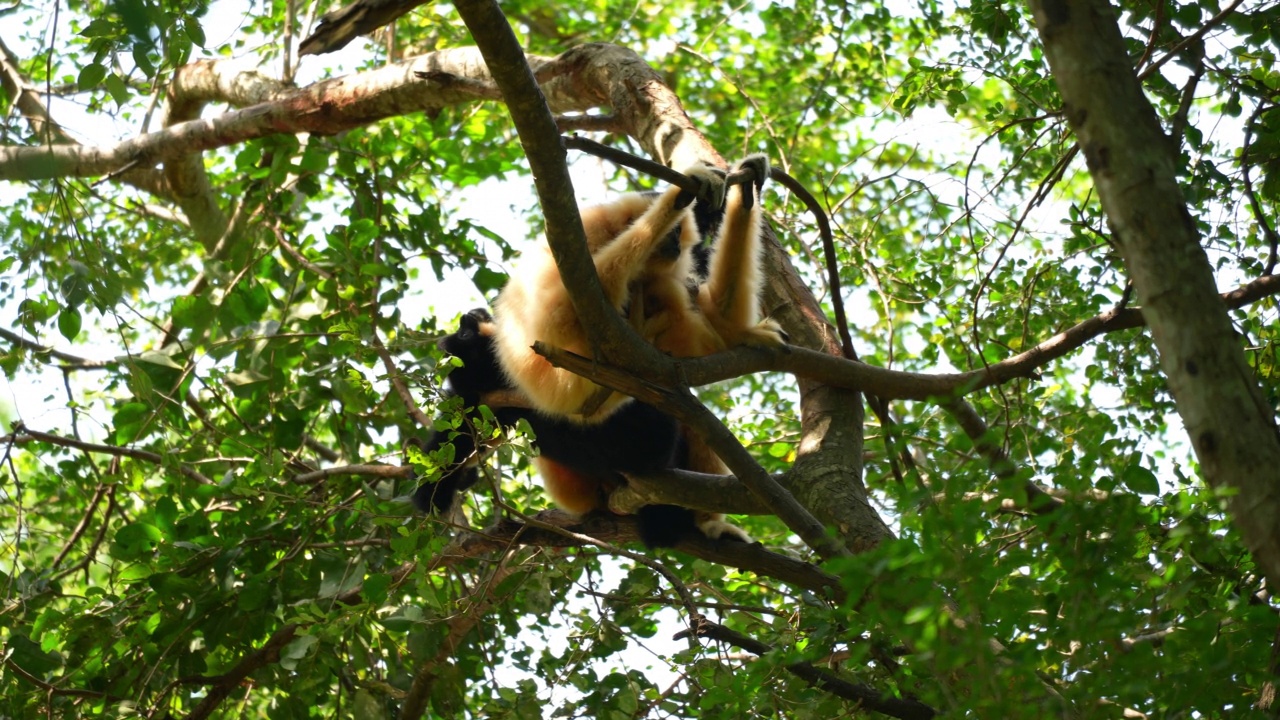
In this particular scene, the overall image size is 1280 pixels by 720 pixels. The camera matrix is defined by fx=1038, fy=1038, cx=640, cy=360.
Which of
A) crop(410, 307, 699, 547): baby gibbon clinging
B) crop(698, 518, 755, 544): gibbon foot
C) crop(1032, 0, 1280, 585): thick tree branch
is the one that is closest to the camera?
crop(1032, 0, 1280, 585): thick tree branch

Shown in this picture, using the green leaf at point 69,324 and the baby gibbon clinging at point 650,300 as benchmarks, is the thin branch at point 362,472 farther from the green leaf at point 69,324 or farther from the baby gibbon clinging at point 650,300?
the green leaf at point 69,324

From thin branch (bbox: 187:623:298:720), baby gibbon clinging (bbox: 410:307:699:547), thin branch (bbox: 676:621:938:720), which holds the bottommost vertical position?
thin branch (bbox: 676:621:938:720)

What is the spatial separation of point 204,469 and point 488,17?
12.7 feet

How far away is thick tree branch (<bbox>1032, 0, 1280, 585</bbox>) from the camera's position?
5.27 feet

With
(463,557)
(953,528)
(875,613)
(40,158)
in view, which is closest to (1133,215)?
(953,528)

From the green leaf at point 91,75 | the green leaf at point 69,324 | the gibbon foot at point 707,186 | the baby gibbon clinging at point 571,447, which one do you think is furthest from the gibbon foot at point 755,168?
the green leaf at point 69,324

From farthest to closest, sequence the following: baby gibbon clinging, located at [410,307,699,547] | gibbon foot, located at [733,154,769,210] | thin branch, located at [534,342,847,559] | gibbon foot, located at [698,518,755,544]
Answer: gibbon foot, located at [698,518,755,544]
baby gibbon clinging, located at [410,307,699,547]
gibbon foot, located at [733,154,769,210]
thin branch, located at [534,342,847,559]

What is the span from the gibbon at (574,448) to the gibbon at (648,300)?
11 centimetres

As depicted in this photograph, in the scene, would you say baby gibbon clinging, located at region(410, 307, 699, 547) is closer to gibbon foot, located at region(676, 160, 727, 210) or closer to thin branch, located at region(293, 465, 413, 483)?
thin branch, located at region(293, 465, 413, 483)

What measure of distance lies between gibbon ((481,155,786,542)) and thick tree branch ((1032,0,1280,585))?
190 cm

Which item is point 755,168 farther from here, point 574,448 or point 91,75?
point 91,75

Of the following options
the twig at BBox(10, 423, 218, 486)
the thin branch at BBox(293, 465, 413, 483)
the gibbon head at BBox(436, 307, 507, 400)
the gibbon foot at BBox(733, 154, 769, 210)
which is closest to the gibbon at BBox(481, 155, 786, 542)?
the gibbon foot at BBox(733, 154, 769, 210)

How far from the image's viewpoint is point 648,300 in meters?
4.05

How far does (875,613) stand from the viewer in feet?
6.34
